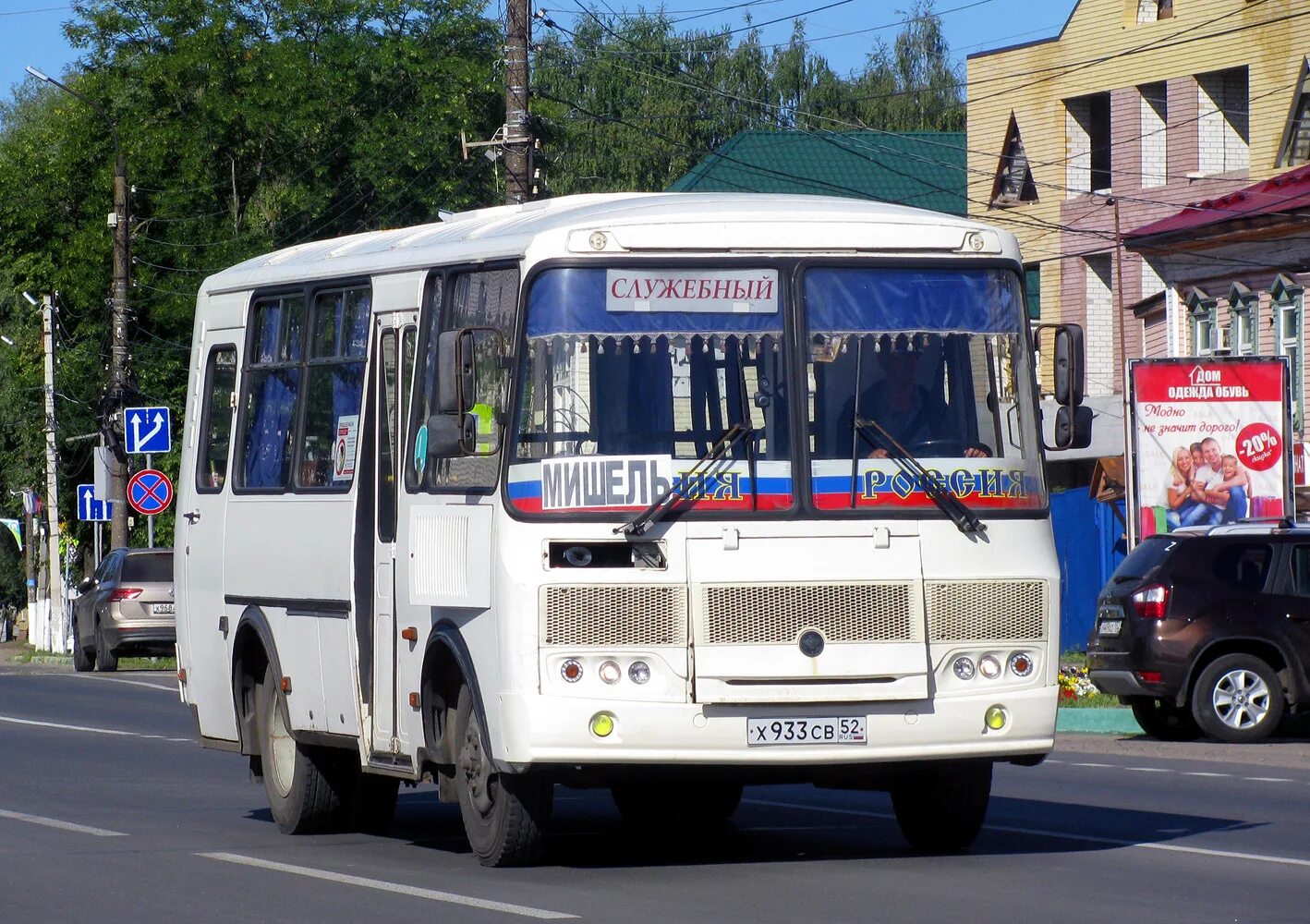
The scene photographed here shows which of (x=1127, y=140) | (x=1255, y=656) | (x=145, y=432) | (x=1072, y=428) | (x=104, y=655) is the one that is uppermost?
(x=1127, y=140)

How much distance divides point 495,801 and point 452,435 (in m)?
1.56

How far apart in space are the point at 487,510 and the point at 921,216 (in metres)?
2.32

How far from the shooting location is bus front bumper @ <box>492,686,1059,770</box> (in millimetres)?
10250

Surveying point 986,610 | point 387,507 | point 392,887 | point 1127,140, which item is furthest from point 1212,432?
point 392,887

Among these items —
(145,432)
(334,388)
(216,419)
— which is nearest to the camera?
(334,388)

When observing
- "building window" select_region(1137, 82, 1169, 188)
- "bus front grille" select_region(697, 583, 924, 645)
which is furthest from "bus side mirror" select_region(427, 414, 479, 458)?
"building window" select_region(1137, 82, 1169, 188)

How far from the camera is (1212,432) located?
26.2 m

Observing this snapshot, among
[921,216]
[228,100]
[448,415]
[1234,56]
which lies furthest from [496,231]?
[228,100]

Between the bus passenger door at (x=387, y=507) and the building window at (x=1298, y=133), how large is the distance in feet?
89.2

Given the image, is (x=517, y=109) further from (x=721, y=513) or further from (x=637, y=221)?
(x=721, y=513)

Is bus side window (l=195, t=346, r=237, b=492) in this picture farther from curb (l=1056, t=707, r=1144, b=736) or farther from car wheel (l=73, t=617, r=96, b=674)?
car wheel (l=73, t=617, r=96, b=674)

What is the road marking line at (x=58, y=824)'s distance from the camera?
1286 centimetres

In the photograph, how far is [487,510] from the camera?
34.8ft

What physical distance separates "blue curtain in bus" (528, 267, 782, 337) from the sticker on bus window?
1910 millimetres
